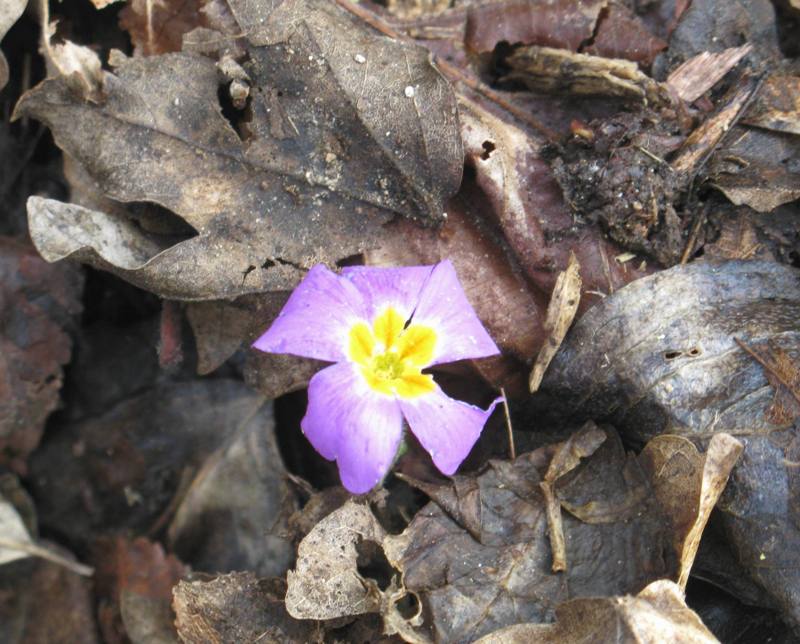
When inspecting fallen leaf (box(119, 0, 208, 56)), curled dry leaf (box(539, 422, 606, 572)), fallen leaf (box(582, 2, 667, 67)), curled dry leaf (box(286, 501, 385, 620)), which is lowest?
curled dry leaf (box(286, 501, 385, 620))

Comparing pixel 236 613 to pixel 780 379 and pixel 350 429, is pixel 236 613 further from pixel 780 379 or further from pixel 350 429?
pixel 780 379

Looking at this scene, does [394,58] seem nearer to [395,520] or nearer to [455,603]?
[395,520]

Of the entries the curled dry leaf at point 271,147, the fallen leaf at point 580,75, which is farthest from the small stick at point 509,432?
the fallen leaf at point 580,75

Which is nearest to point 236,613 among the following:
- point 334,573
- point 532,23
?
point 334,573

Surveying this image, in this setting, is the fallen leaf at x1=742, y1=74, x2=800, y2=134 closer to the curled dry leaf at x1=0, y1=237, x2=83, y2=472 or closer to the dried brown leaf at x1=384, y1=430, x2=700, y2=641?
the dried brown leaf at x1=384, y1=430, x2=700, y2=641

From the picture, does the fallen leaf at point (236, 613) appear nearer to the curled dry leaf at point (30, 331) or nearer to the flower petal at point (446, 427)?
the flower petal at point (446, 427)

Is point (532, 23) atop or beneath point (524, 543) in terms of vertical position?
atop

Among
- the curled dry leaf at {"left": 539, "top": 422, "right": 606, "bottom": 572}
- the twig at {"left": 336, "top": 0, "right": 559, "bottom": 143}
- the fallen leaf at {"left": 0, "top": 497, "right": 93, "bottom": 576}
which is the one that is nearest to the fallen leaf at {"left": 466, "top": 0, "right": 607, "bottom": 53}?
the twig at {"left": 336, "top": 0, "right": 559, "bottom": 143}
